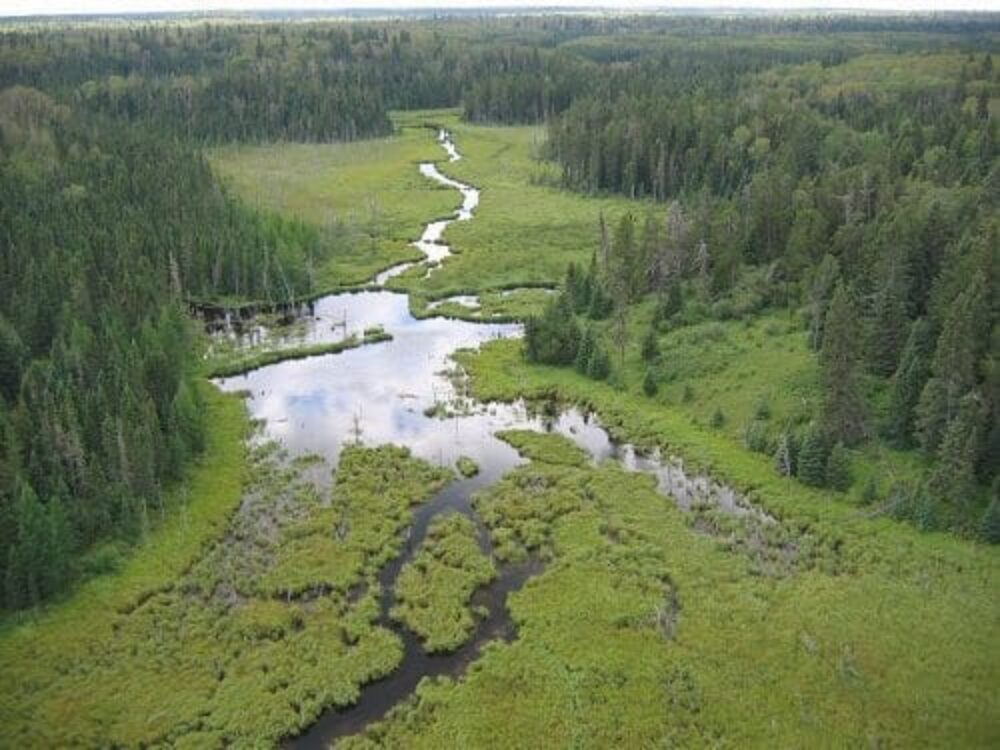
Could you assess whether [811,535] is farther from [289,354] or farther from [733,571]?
[289,354]

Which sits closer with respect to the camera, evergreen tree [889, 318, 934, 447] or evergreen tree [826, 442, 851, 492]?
evergreen tree [826, 442, 851, 492]

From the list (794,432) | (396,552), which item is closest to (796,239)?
(794,432)

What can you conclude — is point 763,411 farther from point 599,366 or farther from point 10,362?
point 10,362

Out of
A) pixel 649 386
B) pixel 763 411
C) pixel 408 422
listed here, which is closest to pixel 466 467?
pixel 408 422

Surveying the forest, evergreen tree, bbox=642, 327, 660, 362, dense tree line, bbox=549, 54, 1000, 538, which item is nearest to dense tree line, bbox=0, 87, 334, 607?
the forest

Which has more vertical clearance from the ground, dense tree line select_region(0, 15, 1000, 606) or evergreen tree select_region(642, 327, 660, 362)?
dense tree line select_region(0, 15, 1000, 606)

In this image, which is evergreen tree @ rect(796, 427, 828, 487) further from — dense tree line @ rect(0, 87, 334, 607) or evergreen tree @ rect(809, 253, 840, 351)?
dense tree line @ rect(0, 87, 334, 607)
